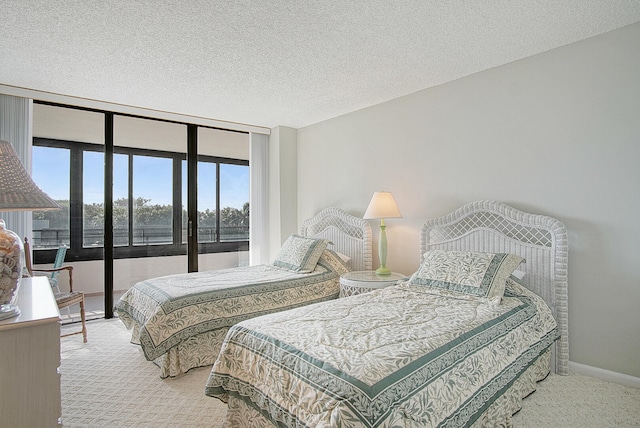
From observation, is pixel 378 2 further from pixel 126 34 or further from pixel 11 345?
pixel 11 345

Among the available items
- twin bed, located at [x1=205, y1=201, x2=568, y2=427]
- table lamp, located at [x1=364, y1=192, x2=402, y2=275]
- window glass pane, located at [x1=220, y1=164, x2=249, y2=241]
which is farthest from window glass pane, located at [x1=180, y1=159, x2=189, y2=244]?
twin bed, located at [x1=205, y1=201, x2=568, y2=427]

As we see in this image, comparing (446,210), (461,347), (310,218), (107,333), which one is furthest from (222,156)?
(461,347)

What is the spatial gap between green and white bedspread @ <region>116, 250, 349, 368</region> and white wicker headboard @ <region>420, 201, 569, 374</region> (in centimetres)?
126

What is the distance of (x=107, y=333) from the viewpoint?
385 centimetres

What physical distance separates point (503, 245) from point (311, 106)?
263 centimetres

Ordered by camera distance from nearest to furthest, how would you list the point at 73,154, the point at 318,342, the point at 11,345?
the point at 11,345, the point at 318,342, the point at 73,154

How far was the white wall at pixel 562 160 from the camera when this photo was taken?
2553 millimetres

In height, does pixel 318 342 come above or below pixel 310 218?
below

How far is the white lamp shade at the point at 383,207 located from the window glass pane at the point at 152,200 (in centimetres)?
274

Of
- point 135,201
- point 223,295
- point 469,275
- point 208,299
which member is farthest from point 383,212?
point 135,201

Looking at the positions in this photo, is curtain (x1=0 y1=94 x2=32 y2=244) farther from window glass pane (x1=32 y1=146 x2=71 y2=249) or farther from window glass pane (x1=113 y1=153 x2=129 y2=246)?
window glass pane (x1=113 y1=153 x2=129 y2=246)

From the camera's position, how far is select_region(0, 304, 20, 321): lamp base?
60.7 inches

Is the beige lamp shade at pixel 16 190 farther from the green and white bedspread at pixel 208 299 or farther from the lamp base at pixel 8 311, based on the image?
the green and white bedspread at pixel 208 299

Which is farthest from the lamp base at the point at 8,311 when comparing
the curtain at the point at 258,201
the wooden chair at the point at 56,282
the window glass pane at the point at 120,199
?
the curtain at the point at 258,201
